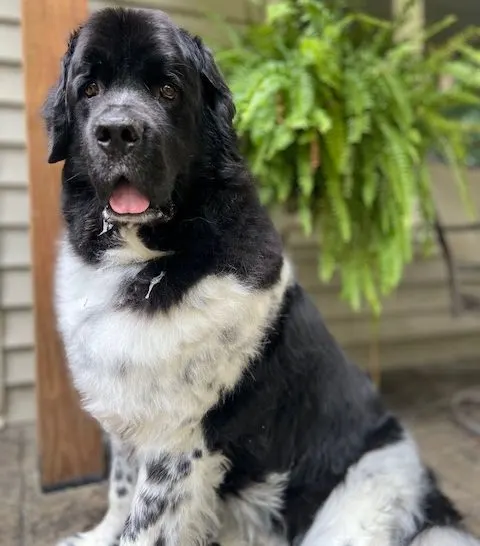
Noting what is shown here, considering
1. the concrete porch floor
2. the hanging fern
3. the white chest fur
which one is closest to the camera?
the white chest fur

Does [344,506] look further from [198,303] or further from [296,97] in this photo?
[296,97]

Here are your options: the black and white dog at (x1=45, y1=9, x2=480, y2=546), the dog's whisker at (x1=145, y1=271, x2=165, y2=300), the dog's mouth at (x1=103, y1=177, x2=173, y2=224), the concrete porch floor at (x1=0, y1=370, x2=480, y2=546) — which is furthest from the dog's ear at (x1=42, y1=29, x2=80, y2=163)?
the concrete porch floor at (x1=0, y1=370, x2=480, y2=546)

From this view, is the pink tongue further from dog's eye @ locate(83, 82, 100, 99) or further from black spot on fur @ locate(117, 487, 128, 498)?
black spot on fur @ locate(117, 487, 128, 498)

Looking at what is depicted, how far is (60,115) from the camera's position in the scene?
148 centimetres

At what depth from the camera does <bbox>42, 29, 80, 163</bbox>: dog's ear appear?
57.3 inches

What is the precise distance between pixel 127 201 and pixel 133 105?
218 mm

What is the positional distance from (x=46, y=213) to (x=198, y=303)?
0.96m

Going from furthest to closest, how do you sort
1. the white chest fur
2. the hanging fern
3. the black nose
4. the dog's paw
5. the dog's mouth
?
the hanging fern < the dog's paw < the white chest fur < the dog's mouth < the black nose

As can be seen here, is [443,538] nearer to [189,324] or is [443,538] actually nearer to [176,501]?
[176,501]

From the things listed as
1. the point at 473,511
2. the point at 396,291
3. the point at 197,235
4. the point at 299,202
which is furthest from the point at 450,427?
the point at 197,235

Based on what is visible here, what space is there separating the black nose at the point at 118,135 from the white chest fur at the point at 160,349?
0.32 metres

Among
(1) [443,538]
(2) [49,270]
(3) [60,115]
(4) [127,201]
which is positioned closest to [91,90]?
(3) [60,115]

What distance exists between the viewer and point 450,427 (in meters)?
2.87

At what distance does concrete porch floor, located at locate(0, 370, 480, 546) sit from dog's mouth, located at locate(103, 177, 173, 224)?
1187 millimetres
